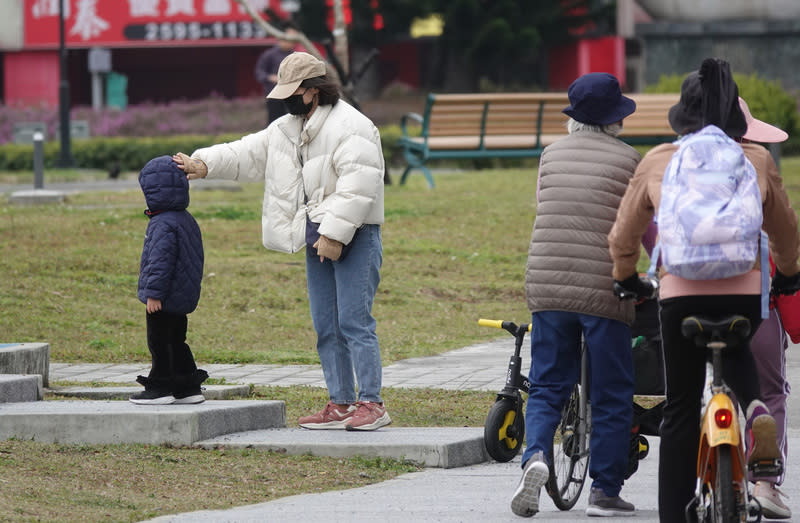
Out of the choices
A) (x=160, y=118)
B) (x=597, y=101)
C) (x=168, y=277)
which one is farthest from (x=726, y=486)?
(x=160, y=118)

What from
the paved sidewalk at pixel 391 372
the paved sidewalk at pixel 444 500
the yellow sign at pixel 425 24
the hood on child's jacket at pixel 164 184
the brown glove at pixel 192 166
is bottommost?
the paved sidewalk at pixel 444 500

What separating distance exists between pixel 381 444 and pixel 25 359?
2.50 meters

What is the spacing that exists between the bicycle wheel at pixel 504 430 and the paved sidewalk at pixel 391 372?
1825 mm

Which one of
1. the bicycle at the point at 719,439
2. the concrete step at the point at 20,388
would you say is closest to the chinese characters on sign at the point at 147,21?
the concrete step at the point at 20,388

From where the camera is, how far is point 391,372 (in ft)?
30.6

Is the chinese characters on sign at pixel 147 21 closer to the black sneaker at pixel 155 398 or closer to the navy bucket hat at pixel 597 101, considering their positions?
the black sneaker at pixel 155 398

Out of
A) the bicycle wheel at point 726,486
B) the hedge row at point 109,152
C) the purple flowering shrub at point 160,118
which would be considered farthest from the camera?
the purple flowering shrub at point 160,118

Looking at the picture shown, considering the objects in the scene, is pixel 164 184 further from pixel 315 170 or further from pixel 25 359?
pixel 25 359

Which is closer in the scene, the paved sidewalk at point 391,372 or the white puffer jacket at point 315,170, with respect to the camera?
the white puffer jacket at point 315,170

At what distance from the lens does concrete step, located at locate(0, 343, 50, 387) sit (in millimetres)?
8047

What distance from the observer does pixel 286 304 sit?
38.2 feet

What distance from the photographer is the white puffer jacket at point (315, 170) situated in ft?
22.4

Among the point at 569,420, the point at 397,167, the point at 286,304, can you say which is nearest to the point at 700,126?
the point at 569,420

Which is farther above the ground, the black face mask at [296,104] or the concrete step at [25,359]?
the black face mask at [296,104]
